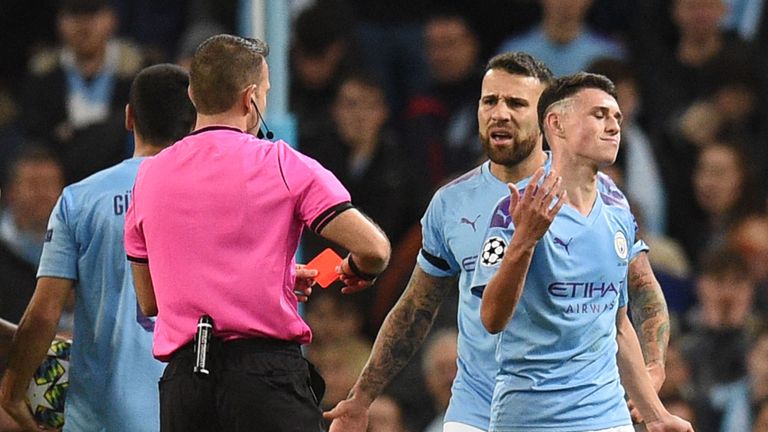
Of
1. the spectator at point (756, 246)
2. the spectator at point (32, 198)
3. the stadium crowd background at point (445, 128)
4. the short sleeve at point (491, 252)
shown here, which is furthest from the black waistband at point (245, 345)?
the spectator at point (756, 246)

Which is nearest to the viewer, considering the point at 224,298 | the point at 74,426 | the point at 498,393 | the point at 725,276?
the point at 224,298

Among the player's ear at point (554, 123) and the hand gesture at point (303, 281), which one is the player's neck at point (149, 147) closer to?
the hand gesture at point (303, 281)

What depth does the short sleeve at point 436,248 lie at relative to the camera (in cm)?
689

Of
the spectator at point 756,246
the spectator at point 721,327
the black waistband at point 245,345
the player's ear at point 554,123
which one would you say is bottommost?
the spectator at point 721,327

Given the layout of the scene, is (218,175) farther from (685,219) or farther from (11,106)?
(11,106)

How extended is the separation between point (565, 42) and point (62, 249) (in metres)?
5.56

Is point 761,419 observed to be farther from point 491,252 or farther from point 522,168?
point 491,252

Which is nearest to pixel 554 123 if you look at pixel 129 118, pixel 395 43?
pixel 129 118

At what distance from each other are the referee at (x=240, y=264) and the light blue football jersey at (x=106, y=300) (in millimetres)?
919

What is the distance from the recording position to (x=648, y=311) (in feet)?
22.1

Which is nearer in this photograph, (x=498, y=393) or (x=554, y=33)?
(x=498, y=393)

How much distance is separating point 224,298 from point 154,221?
1.13 feet

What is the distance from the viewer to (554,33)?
38.0 ft

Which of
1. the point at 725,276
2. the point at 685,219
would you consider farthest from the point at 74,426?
the point at 685,219
